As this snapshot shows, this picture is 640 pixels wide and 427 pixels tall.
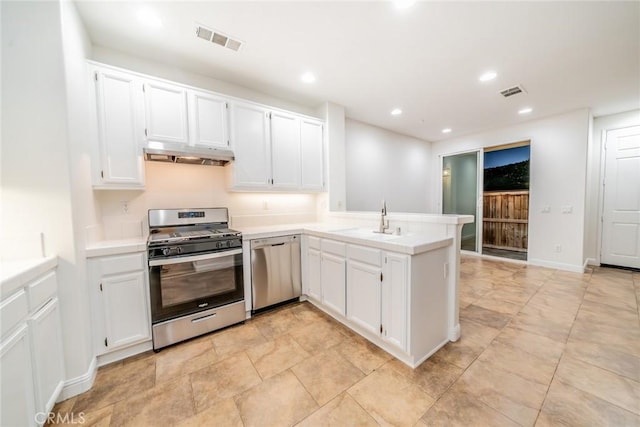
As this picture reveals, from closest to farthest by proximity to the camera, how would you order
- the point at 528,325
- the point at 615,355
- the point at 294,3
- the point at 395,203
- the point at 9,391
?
the point at 9,391
the point at 294,3
the point at 615,355
the point at 528,325
the point at 395,203

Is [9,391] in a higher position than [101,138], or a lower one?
lower

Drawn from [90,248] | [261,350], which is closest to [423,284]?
[261,350]

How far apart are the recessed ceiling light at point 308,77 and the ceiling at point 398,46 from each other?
0.07 meters

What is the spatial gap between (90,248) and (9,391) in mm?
977

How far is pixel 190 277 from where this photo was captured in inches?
86.4

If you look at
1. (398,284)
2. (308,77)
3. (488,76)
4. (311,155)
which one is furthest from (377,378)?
(488,76)

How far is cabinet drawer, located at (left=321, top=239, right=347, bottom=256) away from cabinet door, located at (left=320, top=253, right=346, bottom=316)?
49 mm

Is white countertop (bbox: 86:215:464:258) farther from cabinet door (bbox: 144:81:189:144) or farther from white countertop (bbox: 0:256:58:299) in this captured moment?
cabinet door (bbox: 144:81:189:144)

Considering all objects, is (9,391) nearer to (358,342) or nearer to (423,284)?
(358,342)

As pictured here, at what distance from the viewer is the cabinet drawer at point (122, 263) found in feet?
6.15

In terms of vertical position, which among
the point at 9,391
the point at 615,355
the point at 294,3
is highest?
the point at 294,3

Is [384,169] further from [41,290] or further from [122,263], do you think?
[41,290]

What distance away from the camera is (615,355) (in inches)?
76.3

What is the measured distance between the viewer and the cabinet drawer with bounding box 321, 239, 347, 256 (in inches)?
92.9
